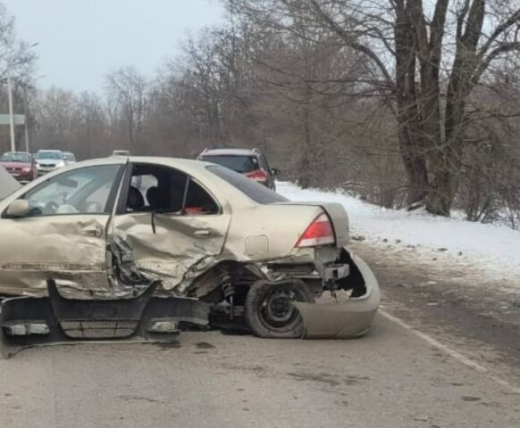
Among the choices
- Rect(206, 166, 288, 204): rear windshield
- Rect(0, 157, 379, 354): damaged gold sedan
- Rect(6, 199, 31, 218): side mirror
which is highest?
Rect(206, 166, 288, 204): rear windshield

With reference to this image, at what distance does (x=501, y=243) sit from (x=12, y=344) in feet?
31.7

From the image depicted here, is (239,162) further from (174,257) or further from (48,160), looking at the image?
(48,160)

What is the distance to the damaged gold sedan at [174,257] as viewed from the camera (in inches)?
261

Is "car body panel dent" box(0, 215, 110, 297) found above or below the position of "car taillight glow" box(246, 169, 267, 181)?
below

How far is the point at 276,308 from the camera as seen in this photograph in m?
6.89

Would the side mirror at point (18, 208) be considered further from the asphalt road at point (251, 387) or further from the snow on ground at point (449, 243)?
the snow on ground at point (449, 243)

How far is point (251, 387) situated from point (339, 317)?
150 centimetres

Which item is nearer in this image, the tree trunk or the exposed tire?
the exposed tire

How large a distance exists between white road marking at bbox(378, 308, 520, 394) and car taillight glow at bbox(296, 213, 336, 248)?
4.40ft

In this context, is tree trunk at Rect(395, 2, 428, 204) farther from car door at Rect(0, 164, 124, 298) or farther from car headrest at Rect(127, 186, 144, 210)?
car door at Rect(0, 164, 124, 298)

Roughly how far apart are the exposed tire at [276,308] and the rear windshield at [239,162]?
1149 cm

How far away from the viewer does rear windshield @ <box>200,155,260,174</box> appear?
Answer: 18.3 metres

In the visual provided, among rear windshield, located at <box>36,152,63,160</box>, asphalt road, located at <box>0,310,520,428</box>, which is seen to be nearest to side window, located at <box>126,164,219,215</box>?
asphalt road, located at <box>0,310,520,428</box>

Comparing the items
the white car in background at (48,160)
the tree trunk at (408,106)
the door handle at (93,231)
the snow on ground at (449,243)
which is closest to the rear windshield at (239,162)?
the snow on ground at (449,243)
